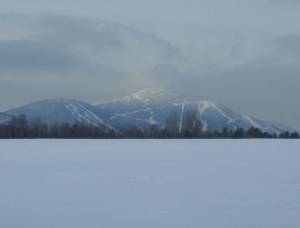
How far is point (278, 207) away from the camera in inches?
313

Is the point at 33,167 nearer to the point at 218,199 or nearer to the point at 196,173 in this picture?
the point at 196,173

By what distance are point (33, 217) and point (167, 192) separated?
113 inches

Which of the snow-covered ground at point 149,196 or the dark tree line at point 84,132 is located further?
the dark tree line at point 84,132

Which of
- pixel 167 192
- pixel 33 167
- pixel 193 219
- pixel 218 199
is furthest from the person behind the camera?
pixel 33 167

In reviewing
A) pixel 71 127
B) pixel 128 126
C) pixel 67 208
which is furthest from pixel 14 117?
pixel 67 208

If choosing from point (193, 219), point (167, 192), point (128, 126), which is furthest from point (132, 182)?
point (128, 126)

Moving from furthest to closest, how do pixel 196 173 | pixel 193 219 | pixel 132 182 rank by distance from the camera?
1. pixel 196 173
2. pixel 132 182
3. pixel 193 219

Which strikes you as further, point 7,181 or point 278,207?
point 7,181

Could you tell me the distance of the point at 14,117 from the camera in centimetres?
5425

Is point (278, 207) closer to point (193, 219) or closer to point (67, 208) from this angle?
point (193, 219)

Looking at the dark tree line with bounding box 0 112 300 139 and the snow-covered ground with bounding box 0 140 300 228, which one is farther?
the dark tree line with bounding box 0 112 300 139

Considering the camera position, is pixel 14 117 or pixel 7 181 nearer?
pixel 7 181

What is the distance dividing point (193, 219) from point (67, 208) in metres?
1.74

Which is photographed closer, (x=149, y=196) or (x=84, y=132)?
(x=149, y=196)
